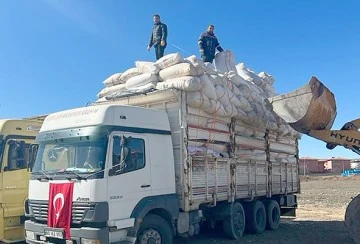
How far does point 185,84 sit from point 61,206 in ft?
11.1

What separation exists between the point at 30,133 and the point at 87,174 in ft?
10.6

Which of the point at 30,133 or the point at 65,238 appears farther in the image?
the point at 30,133

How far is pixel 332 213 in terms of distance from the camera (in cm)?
1559

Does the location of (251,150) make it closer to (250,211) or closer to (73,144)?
(250,211)

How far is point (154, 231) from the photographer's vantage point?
7.16m

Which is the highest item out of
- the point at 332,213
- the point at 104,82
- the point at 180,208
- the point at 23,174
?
the point at 104,82

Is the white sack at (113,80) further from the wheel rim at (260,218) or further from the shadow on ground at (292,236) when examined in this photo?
the wheel rim at (260,218)

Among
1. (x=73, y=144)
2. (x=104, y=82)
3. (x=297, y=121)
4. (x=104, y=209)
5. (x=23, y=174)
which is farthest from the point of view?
(x=104, y=82)

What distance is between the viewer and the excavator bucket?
25.4 feet

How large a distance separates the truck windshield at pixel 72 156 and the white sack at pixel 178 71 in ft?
8.65

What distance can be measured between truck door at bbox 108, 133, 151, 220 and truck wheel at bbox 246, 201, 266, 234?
424 cm

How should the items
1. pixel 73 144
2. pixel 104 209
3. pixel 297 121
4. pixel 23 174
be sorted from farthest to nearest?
pixel 23 174
pixel 297 121
pixel 73 144
pixel 104 209

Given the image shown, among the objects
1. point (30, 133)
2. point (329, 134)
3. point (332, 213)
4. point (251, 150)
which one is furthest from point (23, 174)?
point (332, 213)

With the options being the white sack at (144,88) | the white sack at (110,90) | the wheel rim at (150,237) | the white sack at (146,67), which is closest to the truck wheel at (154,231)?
the wheel rim at (150,237)
